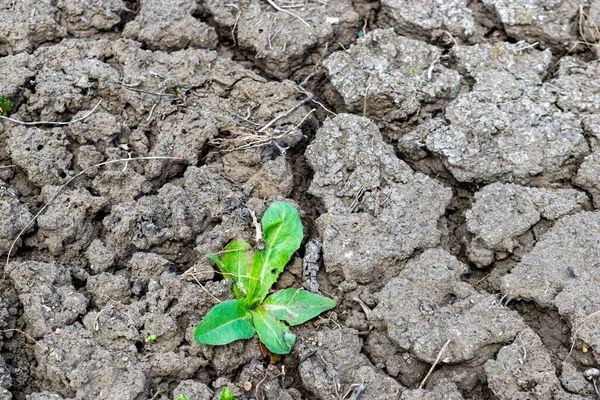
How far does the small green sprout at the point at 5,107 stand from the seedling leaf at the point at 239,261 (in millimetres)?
1129

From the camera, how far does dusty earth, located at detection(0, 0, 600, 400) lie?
2490 mm

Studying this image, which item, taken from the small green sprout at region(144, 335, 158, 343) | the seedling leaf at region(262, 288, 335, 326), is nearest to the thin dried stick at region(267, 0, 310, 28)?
the seedling leaf at region(262, 288, 335, 326)

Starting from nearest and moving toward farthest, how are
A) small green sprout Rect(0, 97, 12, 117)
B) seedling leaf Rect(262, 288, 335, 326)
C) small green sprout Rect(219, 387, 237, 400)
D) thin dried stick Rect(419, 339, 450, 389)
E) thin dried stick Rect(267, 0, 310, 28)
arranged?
small green sprout Rect(219, 387, 237, 400) < thin dried stick Rect(419, 339, 450, 389) < seedling leaf Rect(262, 288, 335, 326) < small green sprout Rect(0, 97, 12, 117) < thin dried stick Rect(267, 0, 310, 28)

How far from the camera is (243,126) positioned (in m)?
3.12

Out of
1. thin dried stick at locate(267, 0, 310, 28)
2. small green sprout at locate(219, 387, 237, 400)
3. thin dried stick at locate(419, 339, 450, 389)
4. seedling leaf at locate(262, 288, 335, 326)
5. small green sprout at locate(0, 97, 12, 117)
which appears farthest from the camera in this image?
thin dried stick at locate(267, 0, 310, 28)

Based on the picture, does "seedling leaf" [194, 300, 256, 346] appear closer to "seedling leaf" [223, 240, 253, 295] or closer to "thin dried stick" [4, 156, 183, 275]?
"seedling leaf" [223, 240, 253, 295]

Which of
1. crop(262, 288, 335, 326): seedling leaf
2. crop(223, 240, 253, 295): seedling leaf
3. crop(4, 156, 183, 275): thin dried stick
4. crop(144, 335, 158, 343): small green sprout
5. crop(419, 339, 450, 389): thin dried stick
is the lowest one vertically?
crop(419, 339, 450, 389): thin dried stick

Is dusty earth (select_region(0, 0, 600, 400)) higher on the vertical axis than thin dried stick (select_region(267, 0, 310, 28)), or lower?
lower

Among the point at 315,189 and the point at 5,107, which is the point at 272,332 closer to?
the point at 315,189

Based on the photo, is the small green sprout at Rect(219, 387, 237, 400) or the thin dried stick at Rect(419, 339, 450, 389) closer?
the small green sprout at Rect(219, 387, 237, 400)

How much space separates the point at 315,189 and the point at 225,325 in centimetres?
73

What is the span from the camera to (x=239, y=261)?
8.93 feet

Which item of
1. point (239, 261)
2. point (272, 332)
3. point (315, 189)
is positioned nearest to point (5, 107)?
point (239, 261)

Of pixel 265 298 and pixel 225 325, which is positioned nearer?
pixel 225 325
